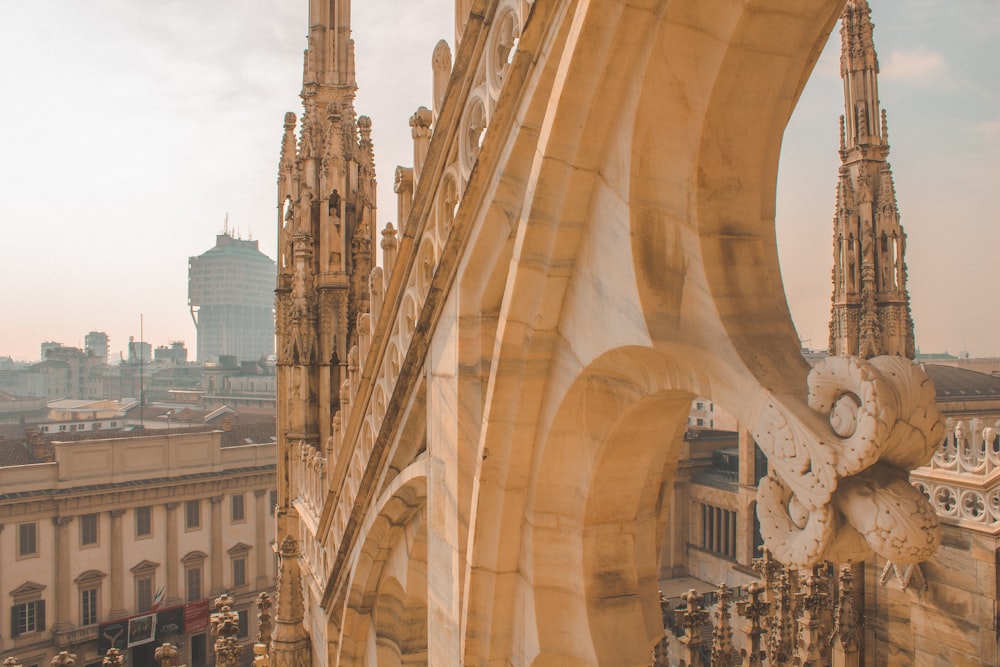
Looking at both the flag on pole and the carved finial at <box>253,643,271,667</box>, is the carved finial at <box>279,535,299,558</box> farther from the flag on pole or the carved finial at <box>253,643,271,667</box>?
the flag on pole

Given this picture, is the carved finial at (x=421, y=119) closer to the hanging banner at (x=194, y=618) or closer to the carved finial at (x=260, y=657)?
the carved finial at (x=260, y=657)

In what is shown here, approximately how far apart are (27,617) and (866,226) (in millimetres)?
31829

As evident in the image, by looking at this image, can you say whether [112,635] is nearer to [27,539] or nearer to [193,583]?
[193,583]

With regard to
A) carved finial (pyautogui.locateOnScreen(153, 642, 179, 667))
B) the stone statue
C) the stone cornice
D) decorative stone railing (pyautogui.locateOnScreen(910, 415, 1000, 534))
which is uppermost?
the stone statue

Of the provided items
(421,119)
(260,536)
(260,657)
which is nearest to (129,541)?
(260,536)

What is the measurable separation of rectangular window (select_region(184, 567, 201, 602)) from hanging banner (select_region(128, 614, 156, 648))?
186cm

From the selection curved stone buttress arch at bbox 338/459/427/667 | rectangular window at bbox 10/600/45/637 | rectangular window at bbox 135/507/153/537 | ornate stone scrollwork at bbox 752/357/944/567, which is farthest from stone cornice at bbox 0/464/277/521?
ornate stone scrollwork at bbox 752/357/944/567

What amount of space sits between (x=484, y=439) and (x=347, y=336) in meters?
7.14

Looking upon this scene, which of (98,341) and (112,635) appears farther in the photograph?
(98,341)

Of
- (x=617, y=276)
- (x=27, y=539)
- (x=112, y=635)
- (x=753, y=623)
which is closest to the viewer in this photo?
(x=617, y=276)

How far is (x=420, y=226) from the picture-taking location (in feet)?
15.2

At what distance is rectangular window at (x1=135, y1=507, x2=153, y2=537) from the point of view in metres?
30.9

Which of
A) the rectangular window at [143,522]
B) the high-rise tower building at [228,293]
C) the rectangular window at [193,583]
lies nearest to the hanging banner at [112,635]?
the rectangular window at [193,583]

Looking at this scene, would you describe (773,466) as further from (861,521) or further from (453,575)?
(453,575)
